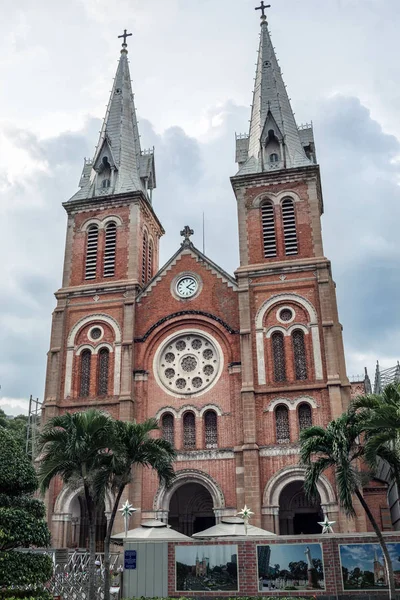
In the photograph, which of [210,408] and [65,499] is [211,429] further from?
[65,499]

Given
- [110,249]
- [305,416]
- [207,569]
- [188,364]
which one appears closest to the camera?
[207,569]

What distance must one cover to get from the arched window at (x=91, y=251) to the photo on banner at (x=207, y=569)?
71.7 feet

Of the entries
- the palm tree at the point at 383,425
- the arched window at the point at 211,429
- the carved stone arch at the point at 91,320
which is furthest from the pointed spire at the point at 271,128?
the palm tree at the point at 383,425

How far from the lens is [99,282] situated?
39.9 meters

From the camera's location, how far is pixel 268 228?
38500mm

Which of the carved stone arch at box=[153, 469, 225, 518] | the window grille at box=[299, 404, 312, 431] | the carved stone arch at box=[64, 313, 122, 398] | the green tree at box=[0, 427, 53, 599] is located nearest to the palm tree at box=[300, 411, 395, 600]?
the green tree at box=[0, 427, 53, 599]

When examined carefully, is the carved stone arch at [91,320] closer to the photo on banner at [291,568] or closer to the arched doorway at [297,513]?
the arched doorway at [297,513]

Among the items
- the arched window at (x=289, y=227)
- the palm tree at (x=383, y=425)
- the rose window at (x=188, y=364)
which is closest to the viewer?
the palm tree at (x=383, y=425)

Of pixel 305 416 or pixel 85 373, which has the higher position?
pixel 85 373

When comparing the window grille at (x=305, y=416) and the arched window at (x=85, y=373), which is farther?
the arched window at (x=85, y=373)

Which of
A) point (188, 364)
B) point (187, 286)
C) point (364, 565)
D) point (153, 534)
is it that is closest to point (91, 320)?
point (187, 286)

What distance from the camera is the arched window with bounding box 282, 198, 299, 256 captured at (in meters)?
37.6

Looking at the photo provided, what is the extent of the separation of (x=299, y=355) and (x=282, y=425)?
3980 millimetres

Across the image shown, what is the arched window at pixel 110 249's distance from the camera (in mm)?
40250
